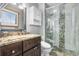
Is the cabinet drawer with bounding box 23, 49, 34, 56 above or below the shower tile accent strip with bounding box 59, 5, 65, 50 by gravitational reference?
below

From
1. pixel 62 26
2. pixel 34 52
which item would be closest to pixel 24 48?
pixel 34 52

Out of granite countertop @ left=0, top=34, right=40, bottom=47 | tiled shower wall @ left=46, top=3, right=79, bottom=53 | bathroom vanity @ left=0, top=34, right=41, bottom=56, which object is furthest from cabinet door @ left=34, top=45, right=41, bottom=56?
tiled shower wall @ left=46, top=3, right=79, bottom=53

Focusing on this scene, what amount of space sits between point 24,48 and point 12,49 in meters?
0.19

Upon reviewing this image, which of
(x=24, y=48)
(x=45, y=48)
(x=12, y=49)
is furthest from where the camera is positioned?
(x=45, y=48)

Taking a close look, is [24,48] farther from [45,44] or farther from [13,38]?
[45,44]

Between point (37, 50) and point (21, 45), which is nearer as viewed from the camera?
point (21, 45)

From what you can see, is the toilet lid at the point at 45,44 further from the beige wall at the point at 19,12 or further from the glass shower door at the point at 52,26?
the beige wall at the point at 19,12

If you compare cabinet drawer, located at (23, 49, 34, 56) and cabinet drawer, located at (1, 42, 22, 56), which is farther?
cabinet drawer, located at (23, 49, 34, 56)

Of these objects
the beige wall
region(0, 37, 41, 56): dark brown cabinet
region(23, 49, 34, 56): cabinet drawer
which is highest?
the beige wall

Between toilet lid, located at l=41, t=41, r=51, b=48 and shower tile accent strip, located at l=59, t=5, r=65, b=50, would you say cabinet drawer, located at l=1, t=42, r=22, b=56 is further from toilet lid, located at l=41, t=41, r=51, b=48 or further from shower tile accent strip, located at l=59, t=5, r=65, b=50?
shower tile accent strip, located at l=59, t=5, r=65, b=50

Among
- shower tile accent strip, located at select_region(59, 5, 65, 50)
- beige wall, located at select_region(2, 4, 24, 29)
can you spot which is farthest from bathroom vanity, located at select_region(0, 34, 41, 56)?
shower tile accent strip, located at select_region(59, 5, 65, 50)

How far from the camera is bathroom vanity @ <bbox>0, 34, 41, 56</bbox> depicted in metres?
1.45

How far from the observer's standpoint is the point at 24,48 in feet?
5.33

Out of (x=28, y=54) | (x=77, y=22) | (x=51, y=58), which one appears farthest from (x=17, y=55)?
(x=77, y=22)
